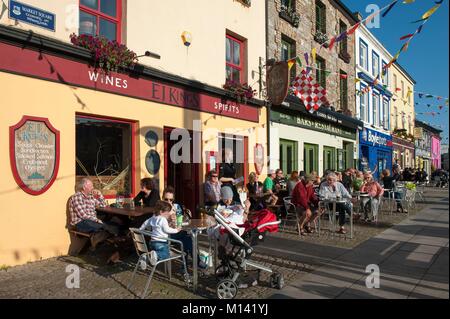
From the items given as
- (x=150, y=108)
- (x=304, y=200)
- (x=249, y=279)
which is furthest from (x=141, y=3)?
(x=249, y=279)

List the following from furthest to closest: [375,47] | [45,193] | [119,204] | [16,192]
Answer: [375,47], [119,204], [45,193], [16,192]

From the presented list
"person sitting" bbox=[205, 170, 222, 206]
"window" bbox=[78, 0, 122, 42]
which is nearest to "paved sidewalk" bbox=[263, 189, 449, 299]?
"person sitting" bbox=[205, 170, 222, 206]

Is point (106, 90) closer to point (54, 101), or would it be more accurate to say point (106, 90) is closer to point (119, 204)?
point (54, 101)

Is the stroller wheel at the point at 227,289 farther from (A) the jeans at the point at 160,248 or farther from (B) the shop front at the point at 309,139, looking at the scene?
(B) the shop front at the point at 309,139

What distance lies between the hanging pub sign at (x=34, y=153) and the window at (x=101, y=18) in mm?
2017

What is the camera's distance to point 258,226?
5.00m

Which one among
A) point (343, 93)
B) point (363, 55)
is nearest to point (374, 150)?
point (363, 55)

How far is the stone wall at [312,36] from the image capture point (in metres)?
12.8

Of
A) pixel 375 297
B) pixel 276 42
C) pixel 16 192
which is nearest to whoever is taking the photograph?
pixel 375 297

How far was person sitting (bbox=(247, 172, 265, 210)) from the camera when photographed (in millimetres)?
9672

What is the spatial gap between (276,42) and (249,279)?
955 cm

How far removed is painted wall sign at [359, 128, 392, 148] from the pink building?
24.5 metres

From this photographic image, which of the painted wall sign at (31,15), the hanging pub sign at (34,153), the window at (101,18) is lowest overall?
the hanging pub sign at (34,153)

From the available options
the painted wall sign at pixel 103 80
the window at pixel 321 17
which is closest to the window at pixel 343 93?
the window at pixel 321 17
